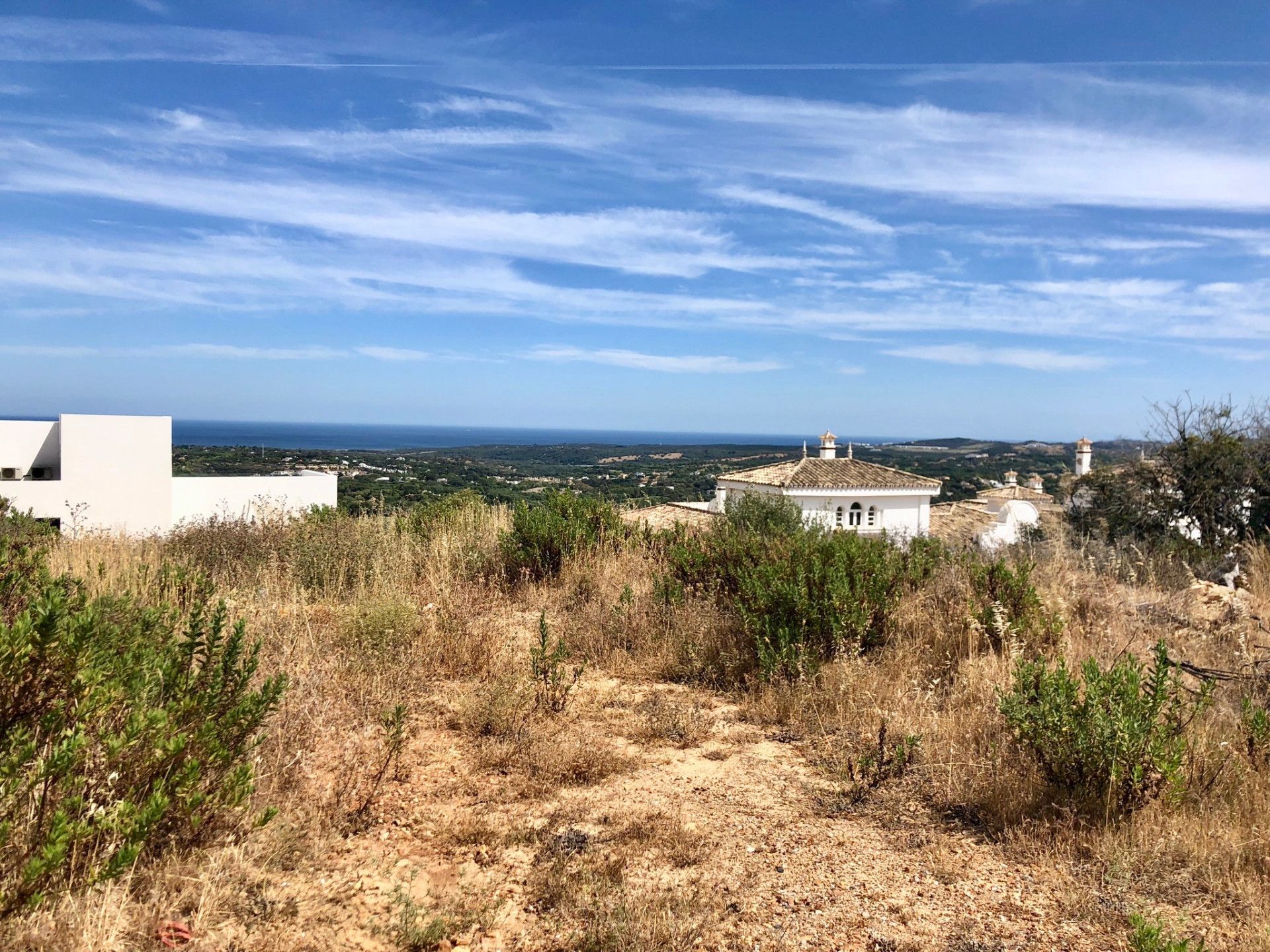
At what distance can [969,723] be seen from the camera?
12.9 feet

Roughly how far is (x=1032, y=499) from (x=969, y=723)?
29864mm

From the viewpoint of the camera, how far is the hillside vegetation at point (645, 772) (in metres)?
2.38

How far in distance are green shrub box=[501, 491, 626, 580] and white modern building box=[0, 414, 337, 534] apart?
30.2ft

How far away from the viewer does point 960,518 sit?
98.6 feet

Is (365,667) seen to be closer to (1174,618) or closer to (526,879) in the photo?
(526,879)

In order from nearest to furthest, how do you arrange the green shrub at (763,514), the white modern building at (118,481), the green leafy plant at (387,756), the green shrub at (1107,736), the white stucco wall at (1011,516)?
the green shrub at (1107,736) → the green leafy plant at (387,756) → the green shrub at (763,514) → the white modern building at (118,481) → the white stucco wall at (1011,516)

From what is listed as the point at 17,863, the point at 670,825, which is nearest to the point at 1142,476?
the point at 670,825

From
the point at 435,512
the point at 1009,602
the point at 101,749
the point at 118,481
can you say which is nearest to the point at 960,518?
the point at 435,512

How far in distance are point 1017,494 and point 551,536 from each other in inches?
1105

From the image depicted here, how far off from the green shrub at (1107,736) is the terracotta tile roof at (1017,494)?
2893 cm

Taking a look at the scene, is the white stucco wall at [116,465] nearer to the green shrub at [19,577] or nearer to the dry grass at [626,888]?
the green shrub at [19,577]

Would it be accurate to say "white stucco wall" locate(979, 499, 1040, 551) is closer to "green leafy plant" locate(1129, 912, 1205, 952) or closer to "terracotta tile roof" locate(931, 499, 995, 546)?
"terracotta tile roof" locate(931, 499, 995, 546)

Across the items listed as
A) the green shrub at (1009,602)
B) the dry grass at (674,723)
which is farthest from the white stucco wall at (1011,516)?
the dry grass at (674,723)

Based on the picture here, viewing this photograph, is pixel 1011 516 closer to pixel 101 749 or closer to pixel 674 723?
pixel 674 723
